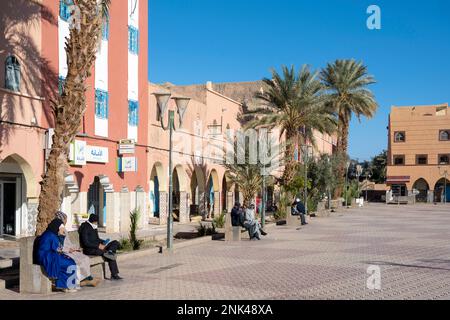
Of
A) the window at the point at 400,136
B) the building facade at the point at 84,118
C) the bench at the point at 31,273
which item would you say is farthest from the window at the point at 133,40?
→ the window at the point at 400,136

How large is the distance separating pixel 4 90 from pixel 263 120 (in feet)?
64.0

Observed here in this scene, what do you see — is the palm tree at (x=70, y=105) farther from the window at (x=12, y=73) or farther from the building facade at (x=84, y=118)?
the window at (x=12, y=73)

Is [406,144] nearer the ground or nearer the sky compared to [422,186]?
nearer the sky

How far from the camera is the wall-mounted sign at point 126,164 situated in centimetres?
2392

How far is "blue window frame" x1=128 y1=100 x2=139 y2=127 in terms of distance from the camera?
81.9 ft

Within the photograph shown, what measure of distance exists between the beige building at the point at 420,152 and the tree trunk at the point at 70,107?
60.3 m

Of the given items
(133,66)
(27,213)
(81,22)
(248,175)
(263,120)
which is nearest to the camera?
(81,22)

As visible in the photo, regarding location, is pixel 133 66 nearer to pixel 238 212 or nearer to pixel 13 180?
pixel 13 180

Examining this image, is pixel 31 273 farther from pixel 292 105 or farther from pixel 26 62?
pixel 292 105

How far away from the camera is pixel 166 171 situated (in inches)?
1137

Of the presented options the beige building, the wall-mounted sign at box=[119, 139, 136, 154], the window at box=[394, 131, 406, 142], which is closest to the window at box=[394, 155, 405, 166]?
the beige building

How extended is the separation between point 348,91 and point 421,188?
30327 millimetres

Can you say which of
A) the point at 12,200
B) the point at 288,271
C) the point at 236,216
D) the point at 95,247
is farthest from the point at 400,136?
the point at 95,247
